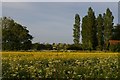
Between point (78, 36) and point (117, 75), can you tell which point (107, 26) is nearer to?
point (78, 36)

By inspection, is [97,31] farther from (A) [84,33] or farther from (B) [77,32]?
(B) [77,32]

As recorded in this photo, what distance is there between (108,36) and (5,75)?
44.7 metres

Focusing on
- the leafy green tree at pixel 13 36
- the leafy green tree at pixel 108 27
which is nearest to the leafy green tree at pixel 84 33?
the leafy green tree at pixel 108 27

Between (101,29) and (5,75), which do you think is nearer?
(5,75)

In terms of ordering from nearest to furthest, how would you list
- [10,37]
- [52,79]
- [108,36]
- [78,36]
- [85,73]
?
[52,79] → [85,73] → [10,37] → [108,36] → [78,36]

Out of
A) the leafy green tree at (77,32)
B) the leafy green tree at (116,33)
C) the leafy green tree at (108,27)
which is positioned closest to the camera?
the leafy green tree at (108,27)

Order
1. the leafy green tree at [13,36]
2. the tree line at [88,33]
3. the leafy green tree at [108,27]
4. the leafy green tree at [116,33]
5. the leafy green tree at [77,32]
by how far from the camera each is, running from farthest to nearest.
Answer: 1. the leafy green tree at [77,32]
2. the leafy green tree at [116,33]
3. the leafy green tree at [108,27]
4. the tree line at [88,33]
5. the leafy green tree at [13,36]

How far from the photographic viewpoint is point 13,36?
50.6 metres

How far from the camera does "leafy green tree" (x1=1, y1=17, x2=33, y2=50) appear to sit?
46844 mm

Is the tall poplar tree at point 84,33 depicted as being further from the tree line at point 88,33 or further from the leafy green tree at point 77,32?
the leafy green tree at point 77,32

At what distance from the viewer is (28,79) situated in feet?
28.4

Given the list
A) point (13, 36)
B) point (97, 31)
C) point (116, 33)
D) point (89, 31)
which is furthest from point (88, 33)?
point (13, 36)

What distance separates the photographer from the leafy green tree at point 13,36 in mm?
46844

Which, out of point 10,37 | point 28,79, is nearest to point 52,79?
point 28,79
